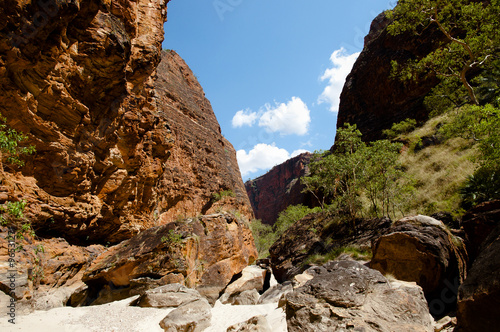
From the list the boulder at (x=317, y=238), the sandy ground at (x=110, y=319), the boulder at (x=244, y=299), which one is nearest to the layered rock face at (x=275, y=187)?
the boulder at (x=317, y=238)

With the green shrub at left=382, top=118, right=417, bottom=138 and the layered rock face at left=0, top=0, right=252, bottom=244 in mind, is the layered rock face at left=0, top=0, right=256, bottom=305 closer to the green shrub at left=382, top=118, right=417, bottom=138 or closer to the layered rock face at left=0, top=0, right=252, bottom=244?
the layered rock face at left=0, top=0, right=252, bottom=244

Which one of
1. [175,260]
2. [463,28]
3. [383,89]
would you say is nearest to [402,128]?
[383,89]

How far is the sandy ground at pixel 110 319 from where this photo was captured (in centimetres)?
488

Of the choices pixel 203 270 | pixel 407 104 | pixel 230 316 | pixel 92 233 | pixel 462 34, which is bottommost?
pixel 230 316

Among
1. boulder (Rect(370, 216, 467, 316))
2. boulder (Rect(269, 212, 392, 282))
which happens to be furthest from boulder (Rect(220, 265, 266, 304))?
boulder (Rect(370, 216, 467, 316))

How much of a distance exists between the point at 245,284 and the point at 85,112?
33.9ft

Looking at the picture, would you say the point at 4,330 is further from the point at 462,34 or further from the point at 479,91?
the point at 462,34

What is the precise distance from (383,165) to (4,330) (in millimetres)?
14291

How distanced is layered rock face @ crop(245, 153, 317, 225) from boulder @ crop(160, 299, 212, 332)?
76387 millimetres

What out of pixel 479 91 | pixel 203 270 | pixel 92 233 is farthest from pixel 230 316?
pixel 479 91

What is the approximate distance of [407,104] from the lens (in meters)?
31.5

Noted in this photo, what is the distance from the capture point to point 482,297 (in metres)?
2.89

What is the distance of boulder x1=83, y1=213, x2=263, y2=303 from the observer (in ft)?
30.5

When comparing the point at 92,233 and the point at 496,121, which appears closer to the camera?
the point at 496,121
